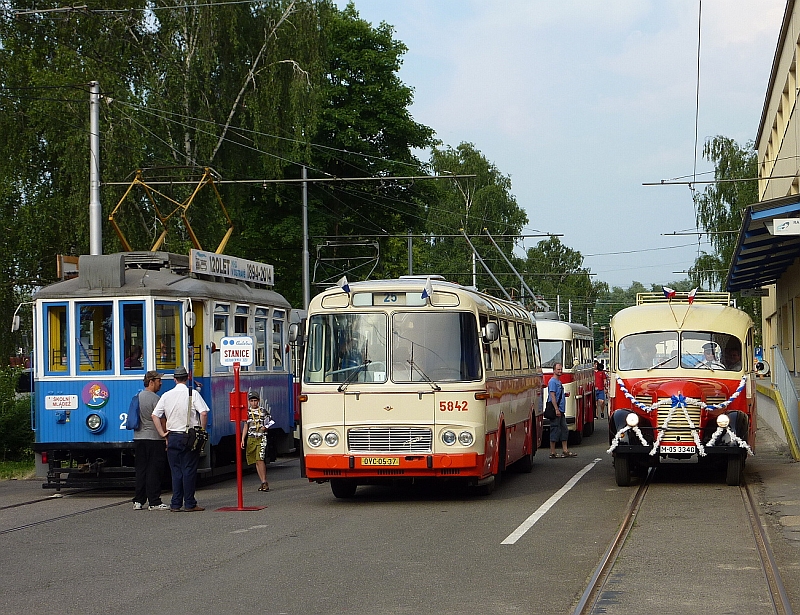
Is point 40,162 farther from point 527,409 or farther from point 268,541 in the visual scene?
point 268,541

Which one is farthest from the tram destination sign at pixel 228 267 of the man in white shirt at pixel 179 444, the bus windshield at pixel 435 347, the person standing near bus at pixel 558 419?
the person standing near bus at pixel 558 419

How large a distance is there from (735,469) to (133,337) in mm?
8653

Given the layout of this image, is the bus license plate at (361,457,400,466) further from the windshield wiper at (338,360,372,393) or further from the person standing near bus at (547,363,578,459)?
the person standing near bus at (547,363,578,459)

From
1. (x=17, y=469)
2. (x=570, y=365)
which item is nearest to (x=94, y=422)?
(x=17, y=469)

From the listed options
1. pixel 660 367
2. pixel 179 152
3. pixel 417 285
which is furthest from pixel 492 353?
pixel 179 152

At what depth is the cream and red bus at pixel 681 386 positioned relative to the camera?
56.4ft

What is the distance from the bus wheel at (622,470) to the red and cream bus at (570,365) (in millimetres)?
8806

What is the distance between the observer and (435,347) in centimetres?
1598

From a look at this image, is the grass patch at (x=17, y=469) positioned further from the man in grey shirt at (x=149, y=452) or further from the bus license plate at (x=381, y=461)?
the bus license plate at (x=381, y=461)

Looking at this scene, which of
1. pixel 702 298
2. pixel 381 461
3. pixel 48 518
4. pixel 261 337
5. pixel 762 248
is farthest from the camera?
pixel 762 248

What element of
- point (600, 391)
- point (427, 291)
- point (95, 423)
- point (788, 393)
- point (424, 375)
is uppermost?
point (427, 291)

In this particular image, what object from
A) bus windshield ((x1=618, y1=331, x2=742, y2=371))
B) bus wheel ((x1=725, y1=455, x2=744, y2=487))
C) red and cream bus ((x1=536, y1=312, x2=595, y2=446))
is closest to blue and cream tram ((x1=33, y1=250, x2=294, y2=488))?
bus windshield ((x1=618, y1=331, x2=742, y2=371))

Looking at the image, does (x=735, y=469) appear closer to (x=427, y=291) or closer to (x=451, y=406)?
(x=451, y=406)

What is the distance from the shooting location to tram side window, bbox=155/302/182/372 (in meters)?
18.3
